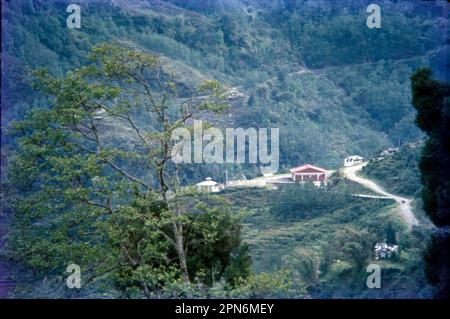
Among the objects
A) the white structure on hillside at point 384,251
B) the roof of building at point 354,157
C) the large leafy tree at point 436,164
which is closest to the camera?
the large leafy tree at point 436,164

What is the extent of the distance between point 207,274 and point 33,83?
290 centimetres

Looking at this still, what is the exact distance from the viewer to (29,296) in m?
9.55

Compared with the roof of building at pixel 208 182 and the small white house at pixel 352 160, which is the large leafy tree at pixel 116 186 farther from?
the small white house at pixel 352 160

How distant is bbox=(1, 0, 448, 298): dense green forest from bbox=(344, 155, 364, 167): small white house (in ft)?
0.27

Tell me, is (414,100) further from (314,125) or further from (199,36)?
(199,36)

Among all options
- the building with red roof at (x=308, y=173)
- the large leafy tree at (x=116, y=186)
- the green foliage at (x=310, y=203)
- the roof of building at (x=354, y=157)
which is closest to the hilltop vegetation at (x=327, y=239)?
the green foliage at (x=310, y=203)

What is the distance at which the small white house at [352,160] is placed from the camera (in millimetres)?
9852

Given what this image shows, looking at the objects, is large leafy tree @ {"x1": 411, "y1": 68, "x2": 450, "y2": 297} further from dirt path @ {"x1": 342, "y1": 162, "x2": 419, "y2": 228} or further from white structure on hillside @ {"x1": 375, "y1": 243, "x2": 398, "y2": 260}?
white structure on hillside @ {"x1": 375, "y1": 243, "x2": 398, "y2": 260}

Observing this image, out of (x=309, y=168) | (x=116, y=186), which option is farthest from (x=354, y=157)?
(x=116, y=186)

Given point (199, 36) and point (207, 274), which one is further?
point (199, 36)

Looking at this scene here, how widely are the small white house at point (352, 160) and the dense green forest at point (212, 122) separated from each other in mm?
82

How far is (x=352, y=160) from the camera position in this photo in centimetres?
987
